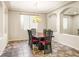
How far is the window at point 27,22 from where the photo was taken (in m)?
1.93

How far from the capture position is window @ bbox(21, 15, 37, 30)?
193cm

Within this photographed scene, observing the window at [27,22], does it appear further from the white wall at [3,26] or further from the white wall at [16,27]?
the white wall at [3,26]

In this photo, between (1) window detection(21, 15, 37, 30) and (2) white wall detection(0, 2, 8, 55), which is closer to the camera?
(1) window detection(21, 15, 37, 30)

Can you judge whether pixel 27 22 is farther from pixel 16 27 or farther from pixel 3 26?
pixel 3 26

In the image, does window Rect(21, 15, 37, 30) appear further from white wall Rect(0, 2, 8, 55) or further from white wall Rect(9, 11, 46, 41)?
white wall Rect(0, 2, 8, 55)

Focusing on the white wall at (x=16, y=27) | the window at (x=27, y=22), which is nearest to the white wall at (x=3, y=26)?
the white wall at (x=16, y=27)

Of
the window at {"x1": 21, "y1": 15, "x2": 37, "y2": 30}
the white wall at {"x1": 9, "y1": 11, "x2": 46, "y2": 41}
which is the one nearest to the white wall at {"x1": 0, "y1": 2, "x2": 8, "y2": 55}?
the white wall at {"x1": 9, "y1": 11, "x2": 46, "y2": 41}

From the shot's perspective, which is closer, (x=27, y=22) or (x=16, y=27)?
(x=27, y=22)

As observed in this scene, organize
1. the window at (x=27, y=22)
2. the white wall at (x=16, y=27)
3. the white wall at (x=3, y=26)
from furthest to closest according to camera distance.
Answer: the white wall at (x=3, y=26)
the white wall at (x=16, y=27)
the window at (x=27, y=22)

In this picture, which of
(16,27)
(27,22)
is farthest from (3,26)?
(27,22)

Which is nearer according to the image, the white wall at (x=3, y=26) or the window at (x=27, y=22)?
the window at (x=27, y=22)

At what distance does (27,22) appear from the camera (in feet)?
6.24

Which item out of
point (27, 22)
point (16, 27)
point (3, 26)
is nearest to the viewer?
point (27, 22)

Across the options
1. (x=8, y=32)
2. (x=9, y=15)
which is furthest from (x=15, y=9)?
(x=8, y=32)
